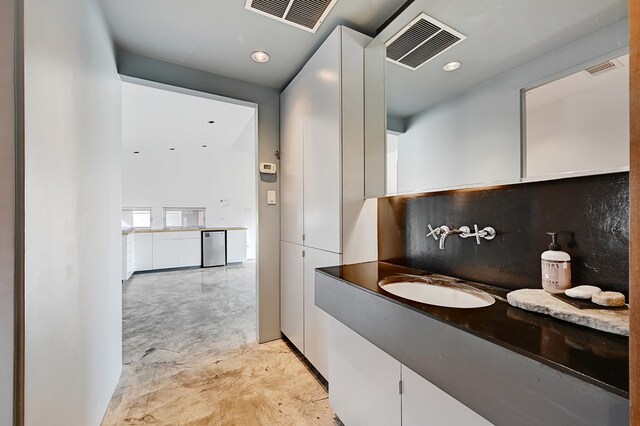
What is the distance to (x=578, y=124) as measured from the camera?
93 cm

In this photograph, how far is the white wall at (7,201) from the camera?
0.73m

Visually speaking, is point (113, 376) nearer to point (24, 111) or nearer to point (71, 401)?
point (71, 401)

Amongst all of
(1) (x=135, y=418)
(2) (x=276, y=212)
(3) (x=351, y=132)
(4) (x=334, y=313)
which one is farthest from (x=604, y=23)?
(1) (x=135, y=418)

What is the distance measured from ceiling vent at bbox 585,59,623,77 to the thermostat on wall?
2.16 metres

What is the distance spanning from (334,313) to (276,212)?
1.52 meters

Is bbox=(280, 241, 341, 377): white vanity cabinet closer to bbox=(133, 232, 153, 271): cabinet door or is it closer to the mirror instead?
the mirror

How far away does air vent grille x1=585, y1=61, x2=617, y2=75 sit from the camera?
0.87 metres

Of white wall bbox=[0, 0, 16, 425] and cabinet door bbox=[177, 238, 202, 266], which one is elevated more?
white wall bbox=[0, 0, 16, 425]

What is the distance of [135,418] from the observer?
1.60 meters

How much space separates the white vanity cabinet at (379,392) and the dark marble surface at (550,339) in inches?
10.7

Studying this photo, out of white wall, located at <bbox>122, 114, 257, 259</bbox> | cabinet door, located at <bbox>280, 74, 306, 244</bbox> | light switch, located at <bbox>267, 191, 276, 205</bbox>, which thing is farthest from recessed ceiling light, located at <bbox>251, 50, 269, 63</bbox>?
white wall, located at <bbox>122, 114, 257, 259</bbox>

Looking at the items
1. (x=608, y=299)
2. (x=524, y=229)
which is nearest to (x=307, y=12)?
(x=524, y=229)

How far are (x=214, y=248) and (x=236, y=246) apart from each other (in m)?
0.54

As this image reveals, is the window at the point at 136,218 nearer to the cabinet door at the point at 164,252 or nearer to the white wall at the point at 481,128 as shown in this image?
the cabinet door at the point at 164,252
